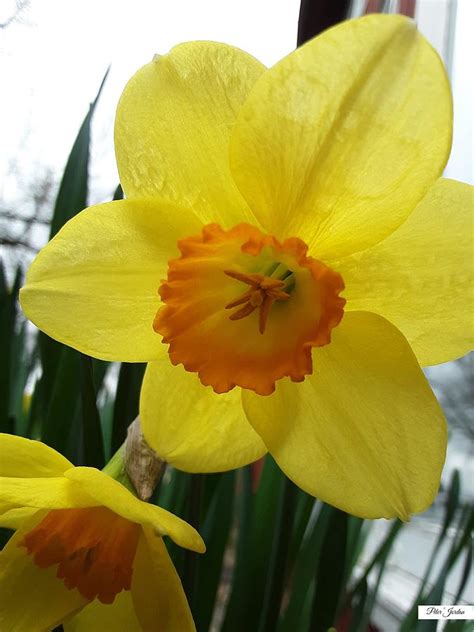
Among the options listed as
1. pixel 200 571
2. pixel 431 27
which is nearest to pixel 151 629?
pixel 200 571

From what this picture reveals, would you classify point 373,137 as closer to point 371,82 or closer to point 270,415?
point 371,82

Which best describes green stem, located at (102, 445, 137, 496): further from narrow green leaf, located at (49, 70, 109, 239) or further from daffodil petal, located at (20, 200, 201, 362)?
narrow green leaf, located at (49, 70, 109, 239)

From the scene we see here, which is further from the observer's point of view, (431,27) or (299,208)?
(431,27)

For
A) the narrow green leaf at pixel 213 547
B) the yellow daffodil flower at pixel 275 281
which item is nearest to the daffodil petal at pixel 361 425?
the yellow daffodil flower at pixel 275 281

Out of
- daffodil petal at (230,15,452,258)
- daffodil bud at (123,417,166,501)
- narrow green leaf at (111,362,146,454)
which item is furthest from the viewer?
narrow green leaf at (111,362,146,454)

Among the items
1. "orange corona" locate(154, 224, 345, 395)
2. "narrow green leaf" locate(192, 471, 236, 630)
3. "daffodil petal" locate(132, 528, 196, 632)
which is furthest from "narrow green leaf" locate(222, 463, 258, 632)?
"orange corona" locate(154, 224, 345, 395)

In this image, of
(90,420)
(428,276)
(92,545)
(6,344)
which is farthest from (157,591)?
(6,344)

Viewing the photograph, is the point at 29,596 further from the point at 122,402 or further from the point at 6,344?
the point at 6,344
